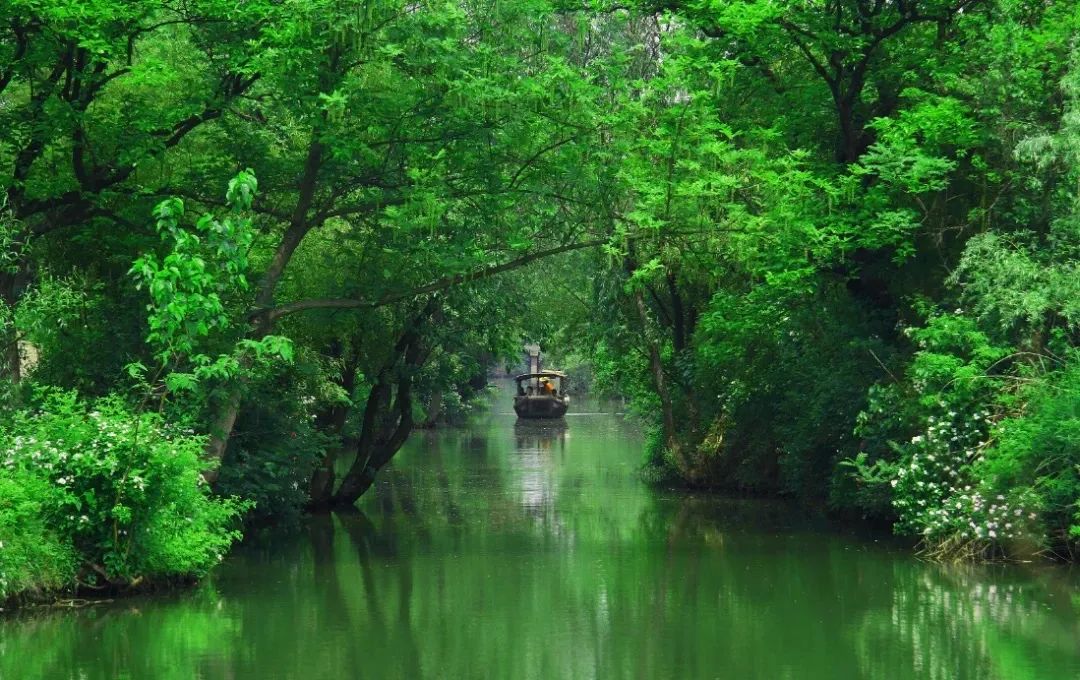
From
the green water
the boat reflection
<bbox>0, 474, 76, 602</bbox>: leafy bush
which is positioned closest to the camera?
the green water

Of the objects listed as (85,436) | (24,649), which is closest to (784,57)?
(85,436)

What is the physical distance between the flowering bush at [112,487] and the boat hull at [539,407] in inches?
2027

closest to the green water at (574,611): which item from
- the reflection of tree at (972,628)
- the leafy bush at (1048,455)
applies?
the reflection of tree at (972,628)

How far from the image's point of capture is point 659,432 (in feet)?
119

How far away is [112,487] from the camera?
57.4 feet

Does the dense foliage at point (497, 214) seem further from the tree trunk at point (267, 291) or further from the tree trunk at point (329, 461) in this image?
the tree trunk at point (329, 461)

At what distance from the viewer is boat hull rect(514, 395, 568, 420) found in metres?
70.1

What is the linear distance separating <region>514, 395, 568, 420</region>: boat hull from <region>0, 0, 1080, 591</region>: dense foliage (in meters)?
42.2

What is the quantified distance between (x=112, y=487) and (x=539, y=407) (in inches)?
2084

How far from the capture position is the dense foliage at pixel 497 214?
19453 mm

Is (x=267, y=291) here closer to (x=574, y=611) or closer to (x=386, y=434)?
(x=574, y=611)

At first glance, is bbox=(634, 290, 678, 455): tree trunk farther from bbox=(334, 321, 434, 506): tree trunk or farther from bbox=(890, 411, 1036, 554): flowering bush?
bbox=(890, 411, 1036, 554): flowering bush

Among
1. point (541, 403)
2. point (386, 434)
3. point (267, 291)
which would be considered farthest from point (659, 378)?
point (541, 403)

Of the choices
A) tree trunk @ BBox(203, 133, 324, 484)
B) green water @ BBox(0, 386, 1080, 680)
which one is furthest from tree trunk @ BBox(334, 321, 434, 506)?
tree trunk @ BBox(203, 133, 324, 484)
